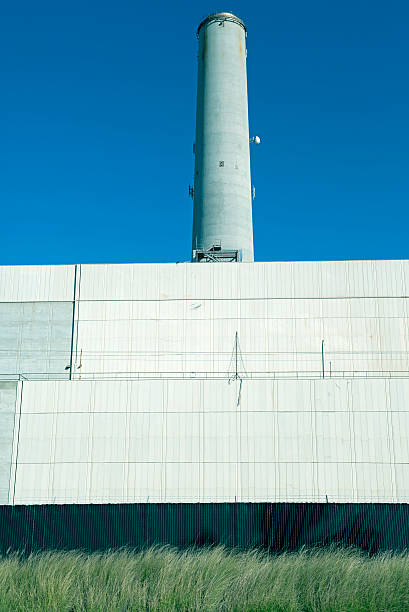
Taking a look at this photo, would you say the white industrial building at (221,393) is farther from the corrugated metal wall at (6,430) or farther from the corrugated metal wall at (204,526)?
the corrugated metal wall at (204,526)

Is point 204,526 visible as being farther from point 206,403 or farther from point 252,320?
point 252,320

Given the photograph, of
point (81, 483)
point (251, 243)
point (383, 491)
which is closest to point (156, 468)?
point (81, 483)

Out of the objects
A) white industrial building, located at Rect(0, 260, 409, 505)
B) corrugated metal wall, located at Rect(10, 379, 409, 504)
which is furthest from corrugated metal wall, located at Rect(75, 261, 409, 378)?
corrugated metal wall, located at Rect(10, 379, 409, 504)

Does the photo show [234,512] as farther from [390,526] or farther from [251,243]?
[251,243]

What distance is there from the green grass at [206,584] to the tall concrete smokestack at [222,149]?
28.2m

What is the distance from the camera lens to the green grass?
1567cm

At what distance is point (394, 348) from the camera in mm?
36062

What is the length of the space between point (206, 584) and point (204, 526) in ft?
20.0

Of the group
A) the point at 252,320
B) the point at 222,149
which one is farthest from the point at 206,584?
Result: the point at 222,149

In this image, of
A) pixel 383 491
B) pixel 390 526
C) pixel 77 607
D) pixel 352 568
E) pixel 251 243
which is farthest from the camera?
pixel 251 243

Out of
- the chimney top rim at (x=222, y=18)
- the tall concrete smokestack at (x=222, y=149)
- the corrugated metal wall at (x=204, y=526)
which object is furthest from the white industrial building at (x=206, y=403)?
the chimney top rim at (x=222, y=18)

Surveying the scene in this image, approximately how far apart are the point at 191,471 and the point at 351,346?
1195 centimetres

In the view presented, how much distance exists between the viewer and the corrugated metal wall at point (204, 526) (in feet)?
74.0

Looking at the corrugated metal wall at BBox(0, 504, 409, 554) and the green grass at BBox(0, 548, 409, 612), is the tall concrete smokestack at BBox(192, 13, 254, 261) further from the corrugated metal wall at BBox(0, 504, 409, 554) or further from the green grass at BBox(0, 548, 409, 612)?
the green grass at BBox(0, 548, 409, 612)
